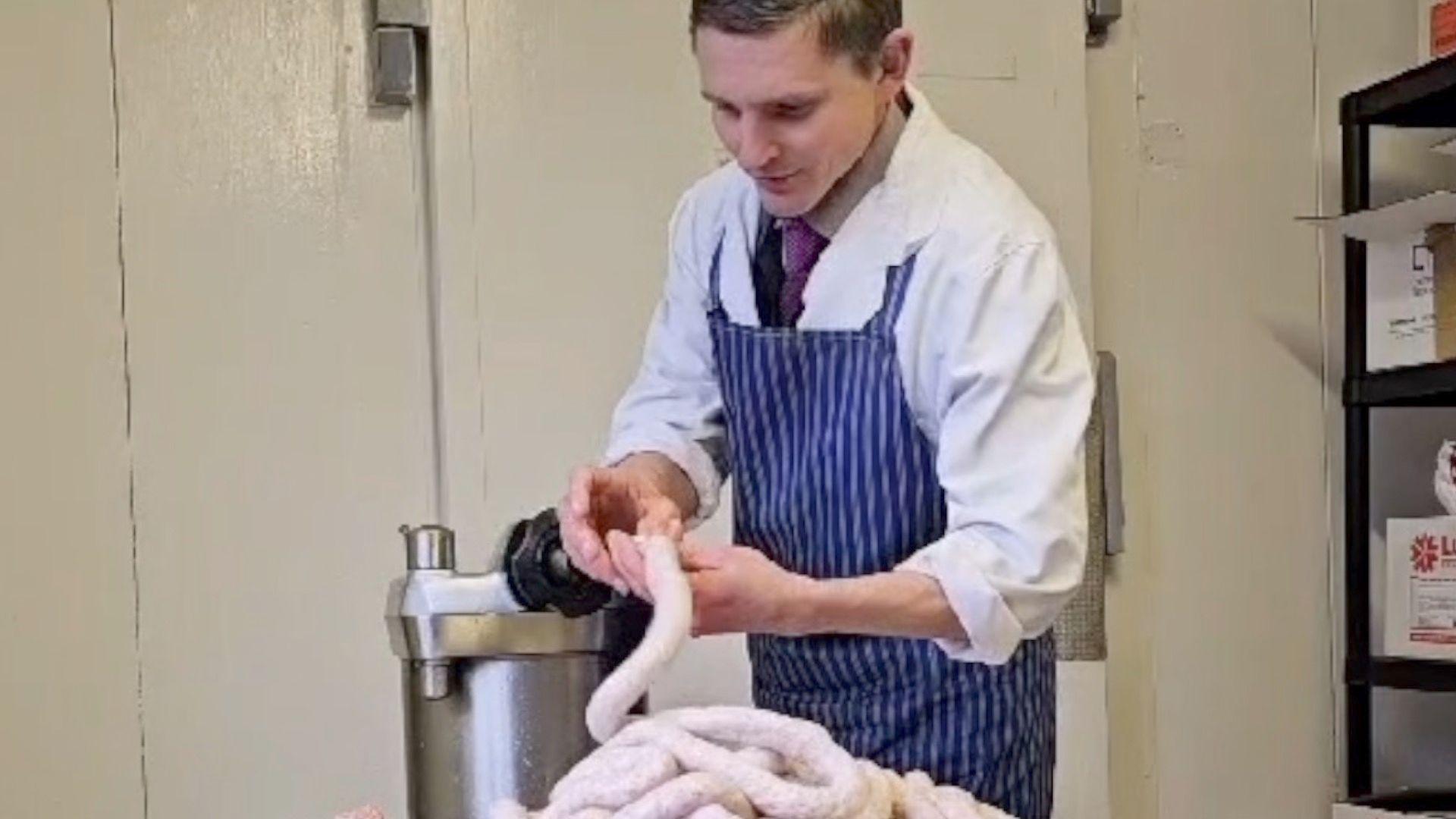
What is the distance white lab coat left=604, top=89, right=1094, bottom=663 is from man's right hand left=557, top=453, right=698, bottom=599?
14cm

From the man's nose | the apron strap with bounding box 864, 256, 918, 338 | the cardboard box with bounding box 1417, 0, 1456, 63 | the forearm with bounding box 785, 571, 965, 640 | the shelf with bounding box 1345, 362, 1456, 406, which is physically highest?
the cardboard box with bounding box 1417, 0, 1456, 63

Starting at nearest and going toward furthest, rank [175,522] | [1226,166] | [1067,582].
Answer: [1067,582]
[175,522]
[1226,166]

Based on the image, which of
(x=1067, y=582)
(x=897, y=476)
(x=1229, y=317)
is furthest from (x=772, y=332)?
(x=1229, y=317)

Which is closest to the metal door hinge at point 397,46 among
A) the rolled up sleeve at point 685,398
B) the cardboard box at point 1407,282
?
the rolled up sleeve at point 685,398

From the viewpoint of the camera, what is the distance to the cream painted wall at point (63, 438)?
5.21 feet

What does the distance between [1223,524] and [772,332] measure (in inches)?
36.4

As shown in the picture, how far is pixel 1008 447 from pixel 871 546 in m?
0.14

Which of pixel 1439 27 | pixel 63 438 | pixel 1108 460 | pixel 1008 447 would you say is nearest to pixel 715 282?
pixel 1008 447

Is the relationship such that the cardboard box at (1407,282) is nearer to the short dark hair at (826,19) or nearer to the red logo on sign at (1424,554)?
the red logo on sign at (1424,554)

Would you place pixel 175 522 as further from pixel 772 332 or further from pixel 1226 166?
pixel 1226 166

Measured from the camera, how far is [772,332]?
3.98 ft

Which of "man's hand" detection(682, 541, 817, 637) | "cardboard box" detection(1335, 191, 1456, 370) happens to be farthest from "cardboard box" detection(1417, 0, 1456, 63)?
"man's hand" detection(682, 541, 817, 637)

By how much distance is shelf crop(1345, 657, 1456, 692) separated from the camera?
179cm

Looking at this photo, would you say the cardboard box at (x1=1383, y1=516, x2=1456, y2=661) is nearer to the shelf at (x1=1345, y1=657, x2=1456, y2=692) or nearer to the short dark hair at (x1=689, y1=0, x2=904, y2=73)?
the shelf at (x1=1345, y1=657, x2=1456, y2=692)
